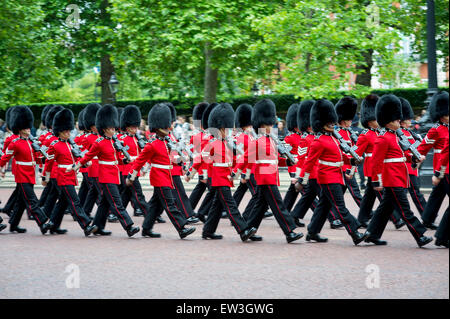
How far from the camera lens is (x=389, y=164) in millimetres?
8164

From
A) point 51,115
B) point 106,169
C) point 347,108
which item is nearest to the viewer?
point 106,169

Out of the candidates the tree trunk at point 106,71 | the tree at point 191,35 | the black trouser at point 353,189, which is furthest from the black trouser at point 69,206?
the tree trunk at point 106,71

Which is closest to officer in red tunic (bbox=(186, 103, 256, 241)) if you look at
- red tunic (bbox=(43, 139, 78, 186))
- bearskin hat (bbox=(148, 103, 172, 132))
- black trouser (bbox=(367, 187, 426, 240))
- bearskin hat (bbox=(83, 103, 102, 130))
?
bearskin hat (bbox=(148, 103, 172, 132))

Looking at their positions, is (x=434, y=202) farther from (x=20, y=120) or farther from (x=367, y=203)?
(x=20, y=120)

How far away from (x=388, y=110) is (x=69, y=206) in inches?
160

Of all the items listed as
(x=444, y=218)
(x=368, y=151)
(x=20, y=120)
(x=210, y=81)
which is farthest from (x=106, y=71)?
(x=444, y=218)

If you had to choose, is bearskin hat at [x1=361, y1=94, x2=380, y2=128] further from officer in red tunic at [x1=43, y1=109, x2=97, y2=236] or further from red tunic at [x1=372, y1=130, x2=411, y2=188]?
officer in red tunic at [x1=43, y1=109, x2=97, y2=236]

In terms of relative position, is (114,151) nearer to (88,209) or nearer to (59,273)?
(88,209)

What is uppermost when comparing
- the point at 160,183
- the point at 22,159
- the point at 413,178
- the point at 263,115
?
the point at 263,115

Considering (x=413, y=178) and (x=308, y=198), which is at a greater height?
(x=413, y=178)

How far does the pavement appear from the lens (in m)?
5.84

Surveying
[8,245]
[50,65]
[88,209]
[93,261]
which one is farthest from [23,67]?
[93,261]

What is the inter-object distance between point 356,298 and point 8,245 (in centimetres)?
469

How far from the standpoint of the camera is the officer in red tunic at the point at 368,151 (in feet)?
31.4
